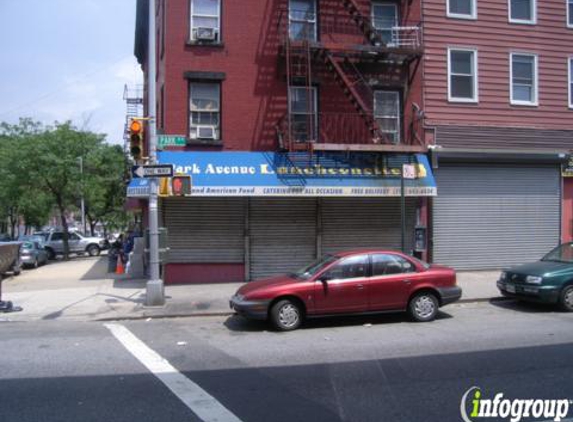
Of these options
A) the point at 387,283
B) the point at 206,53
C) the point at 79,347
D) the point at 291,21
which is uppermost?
the point at 291,21

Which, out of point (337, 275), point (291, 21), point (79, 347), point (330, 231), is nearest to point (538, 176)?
point (330, 231)

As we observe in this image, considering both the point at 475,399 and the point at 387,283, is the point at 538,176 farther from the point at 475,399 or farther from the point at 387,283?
the point at 475,399

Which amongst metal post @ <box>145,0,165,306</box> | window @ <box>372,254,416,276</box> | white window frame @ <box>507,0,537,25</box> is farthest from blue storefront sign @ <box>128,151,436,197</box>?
white window frame @ <box>507,0,537,25</box>

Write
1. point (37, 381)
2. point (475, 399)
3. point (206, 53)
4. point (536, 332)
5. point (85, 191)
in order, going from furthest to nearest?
point (85, 191)
point (206, 53)
point (536, 332)
point (37, 381)
point (475, 399)

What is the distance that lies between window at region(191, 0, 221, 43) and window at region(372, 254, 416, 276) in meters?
9.07

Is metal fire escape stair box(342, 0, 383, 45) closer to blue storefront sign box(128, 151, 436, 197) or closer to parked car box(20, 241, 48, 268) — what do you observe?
blue storefront sign box(128, 151, 436, 197)

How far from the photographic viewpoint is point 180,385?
20.7 ft

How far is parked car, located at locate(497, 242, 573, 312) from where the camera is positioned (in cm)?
1105

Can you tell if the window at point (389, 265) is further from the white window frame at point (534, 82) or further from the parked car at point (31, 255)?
the parked car at point (31, 255)

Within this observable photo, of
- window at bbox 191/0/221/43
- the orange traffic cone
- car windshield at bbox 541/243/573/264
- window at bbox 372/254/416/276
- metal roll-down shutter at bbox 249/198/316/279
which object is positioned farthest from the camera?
the orange traffic cone

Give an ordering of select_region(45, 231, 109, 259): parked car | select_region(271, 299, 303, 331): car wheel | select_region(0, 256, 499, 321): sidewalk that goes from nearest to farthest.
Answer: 1. select_region(271, 299, 303, 331): car wheel
2. select_region(0, 256, 499, 321): sidewalk
3. select_region(45, 231, 109, 259): parked car

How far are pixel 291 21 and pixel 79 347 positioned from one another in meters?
11.8

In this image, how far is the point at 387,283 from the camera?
33.2 ft

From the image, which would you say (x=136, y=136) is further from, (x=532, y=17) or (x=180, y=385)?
(x=532, y=17)
